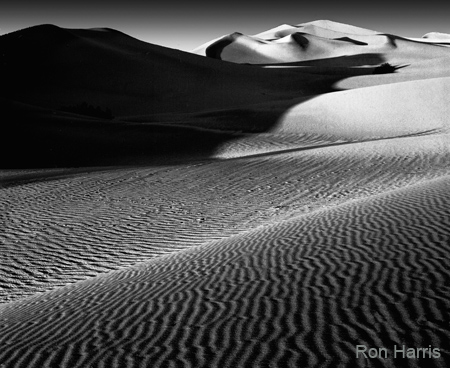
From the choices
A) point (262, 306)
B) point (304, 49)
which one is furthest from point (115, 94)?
point (304, 49)

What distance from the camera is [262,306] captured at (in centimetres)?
416

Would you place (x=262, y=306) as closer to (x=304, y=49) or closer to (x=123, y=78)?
(x=123, y=78)

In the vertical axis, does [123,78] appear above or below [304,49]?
below

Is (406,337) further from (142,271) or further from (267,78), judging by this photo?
(267,78)

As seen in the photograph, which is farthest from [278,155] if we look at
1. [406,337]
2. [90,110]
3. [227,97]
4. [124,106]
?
[227,97]

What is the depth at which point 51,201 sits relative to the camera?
11375mm

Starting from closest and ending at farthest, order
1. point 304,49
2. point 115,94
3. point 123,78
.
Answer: point 115,94 → point 123,78 → point 304,49

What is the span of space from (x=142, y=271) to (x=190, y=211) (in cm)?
392

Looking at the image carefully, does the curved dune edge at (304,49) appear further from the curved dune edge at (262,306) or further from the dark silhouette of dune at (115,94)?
the curved dune edge at (262,306)

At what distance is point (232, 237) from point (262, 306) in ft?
12.1

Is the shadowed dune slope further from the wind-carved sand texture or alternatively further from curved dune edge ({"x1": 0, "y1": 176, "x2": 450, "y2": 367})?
curved dune edge ({"x1": 0, "y1": 176, "x2": 450, "y2": 367})

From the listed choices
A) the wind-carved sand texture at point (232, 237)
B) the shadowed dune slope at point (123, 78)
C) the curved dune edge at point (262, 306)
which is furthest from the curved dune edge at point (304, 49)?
the curved dune edge at point (262, 306)

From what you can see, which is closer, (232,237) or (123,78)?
(232,237)

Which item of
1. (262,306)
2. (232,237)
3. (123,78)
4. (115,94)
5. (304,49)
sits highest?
(304,49)
